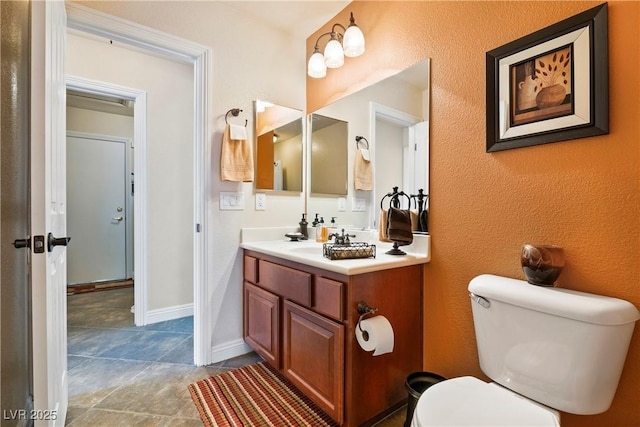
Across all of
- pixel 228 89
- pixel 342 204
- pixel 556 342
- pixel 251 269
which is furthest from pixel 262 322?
pixel 228 89

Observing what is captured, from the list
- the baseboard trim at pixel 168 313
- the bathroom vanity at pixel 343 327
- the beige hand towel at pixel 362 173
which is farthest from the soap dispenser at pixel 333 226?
the baseboard trim at pixel 168 313

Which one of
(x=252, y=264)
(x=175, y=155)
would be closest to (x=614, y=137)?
(x=252, y=264)

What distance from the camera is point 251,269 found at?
6.45 ft

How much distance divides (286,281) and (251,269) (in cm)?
46

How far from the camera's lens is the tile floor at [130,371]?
57.4 inches

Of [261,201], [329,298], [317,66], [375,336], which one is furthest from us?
[261,201]

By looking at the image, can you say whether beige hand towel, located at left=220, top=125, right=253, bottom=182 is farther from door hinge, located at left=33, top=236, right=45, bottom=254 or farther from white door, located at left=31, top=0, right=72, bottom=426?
door hinge, located at left=33, top=236, right=45, bottom=254

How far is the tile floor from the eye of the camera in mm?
1459

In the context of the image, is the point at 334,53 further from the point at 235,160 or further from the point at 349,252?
the point at 349,252

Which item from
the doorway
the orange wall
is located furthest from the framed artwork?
the doorway

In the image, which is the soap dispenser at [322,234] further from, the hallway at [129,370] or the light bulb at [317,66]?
the light bulb at [317,66]

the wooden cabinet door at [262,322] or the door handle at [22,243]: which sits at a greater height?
the door handle at [22,243]

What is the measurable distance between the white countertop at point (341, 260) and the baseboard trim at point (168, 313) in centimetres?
129

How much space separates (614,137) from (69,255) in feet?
16.6
